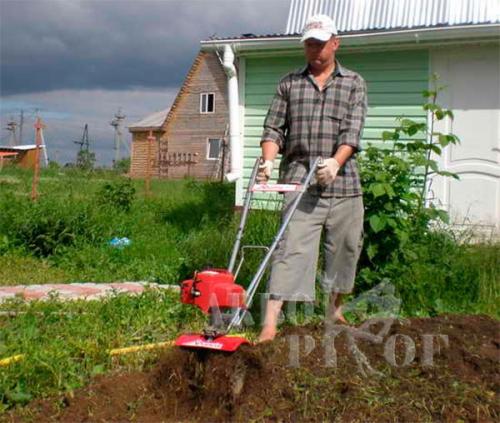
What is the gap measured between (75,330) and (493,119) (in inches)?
223

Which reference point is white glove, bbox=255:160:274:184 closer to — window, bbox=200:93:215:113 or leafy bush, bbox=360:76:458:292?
leafy bush, bbox=360:76:458:292

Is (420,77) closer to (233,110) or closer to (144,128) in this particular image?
(233,110)

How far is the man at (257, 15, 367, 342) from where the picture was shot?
177 inches

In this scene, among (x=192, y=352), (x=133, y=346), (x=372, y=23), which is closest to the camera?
(x=192, y=352)

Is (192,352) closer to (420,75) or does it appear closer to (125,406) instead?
(125,406)

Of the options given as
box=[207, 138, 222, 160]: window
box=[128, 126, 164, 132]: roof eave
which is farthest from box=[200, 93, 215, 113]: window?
box=[128, 126, 164, 132]: roof eave

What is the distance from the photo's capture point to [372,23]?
32.8ft

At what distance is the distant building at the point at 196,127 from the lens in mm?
36469

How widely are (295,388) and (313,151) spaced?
1.64 metres

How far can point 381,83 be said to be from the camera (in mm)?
9016

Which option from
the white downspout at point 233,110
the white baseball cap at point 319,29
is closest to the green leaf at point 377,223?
the white baseball cap at point 319,29

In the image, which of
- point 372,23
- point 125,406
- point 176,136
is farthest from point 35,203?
point 176,136

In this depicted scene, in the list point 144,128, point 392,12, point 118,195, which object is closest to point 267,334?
point 392,12

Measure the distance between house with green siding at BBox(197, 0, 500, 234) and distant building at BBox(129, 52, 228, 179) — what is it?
82.7 feet
